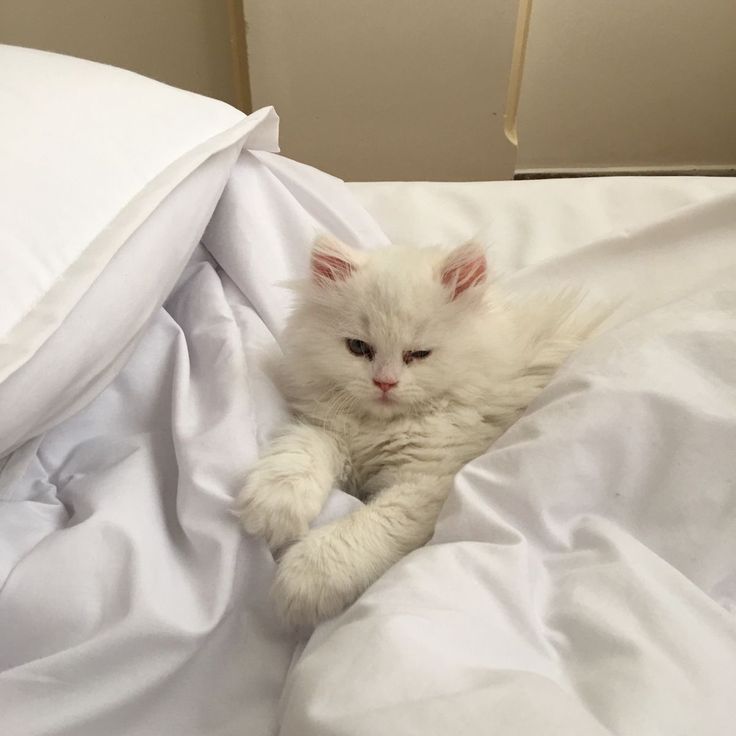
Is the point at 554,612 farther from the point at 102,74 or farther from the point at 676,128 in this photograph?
the point at 676,128

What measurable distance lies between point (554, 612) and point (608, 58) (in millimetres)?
2543

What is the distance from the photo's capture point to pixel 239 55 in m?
2.36

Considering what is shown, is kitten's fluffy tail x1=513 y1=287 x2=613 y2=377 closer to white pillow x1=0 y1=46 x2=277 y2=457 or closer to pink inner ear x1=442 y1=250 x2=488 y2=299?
pink inner ear x1=442 y1=250 x2=488 y2=299

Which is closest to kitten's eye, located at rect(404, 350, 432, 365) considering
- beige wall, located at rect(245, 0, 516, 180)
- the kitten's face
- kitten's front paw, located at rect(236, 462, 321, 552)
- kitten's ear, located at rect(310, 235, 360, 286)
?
the kitten's face

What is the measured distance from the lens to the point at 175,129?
93 centimetres

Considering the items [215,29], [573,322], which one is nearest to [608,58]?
[215,29]

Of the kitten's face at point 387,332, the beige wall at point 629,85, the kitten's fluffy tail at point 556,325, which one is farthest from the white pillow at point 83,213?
the beige wall at point 629,85

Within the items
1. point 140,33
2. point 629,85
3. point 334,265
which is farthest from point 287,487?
point 629,85

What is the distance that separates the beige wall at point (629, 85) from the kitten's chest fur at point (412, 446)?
2150 millimetres

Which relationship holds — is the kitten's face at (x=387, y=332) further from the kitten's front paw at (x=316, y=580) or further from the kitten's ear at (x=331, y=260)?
the kitten's front paw at (x=316, y=580)

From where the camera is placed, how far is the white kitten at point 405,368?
34.3 inches

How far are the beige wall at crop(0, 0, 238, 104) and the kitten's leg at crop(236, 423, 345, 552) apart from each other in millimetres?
2002

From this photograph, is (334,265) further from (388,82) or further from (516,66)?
(516,66)

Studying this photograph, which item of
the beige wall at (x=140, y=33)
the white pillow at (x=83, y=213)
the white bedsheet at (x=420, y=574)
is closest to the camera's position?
the white bedsheet at (x=420, y=574)
